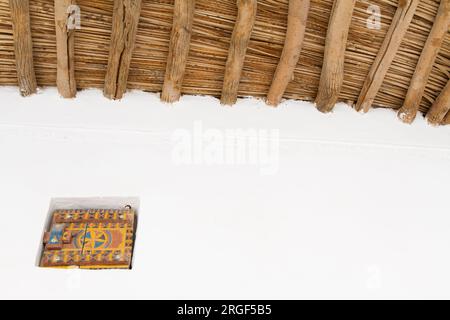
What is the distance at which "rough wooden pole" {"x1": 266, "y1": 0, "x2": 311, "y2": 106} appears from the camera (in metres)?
2.39

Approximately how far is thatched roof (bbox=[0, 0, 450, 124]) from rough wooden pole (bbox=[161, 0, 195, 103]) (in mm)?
63

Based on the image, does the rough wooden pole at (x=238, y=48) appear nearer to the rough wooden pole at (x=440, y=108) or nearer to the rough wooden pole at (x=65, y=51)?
the rough wooden pole at (x=65, y=51)

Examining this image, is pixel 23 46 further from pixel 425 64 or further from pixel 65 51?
pixel 425 64

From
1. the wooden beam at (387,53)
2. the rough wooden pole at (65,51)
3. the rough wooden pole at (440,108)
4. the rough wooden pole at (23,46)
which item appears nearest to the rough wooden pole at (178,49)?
the rough wooden pole at (65,51)

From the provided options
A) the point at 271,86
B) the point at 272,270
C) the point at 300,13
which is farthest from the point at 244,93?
the point at 272,270

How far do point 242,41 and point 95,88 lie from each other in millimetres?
753

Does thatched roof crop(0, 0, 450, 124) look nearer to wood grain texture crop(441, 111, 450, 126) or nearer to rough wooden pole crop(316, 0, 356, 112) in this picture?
rough wooden pole crop(316, 0, 356, 112)

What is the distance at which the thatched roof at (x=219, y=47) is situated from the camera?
2.37 metres

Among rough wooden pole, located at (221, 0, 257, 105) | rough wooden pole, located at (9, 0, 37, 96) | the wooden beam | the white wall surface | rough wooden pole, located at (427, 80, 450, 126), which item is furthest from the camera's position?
rough wooden pole, located at (427, 80, 450, 126)

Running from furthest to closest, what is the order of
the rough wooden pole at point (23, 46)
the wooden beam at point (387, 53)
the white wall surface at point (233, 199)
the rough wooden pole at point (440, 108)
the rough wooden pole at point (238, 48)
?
the rough wooden pole at point (440, 108)
the wooden beam at point (387, 53)
the rough wooden pole at point (238, 48)
the rough wooden pole at point (23, 46)
the white wall surface at point (233, 199)

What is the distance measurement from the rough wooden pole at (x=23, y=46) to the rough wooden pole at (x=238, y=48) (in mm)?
904

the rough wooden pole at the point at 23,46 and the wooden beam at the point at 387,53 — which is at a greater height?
the wooden beam at the point at 387,53

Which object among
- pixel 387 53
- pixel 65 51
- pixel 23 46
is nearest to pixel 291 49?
pixel 387 53

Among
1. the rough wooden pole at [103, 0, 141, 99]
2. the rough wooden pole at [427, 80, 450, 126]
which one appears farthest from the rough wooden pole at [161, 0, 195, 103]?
the rough wooden pole at [427, 80, 450, 126]
